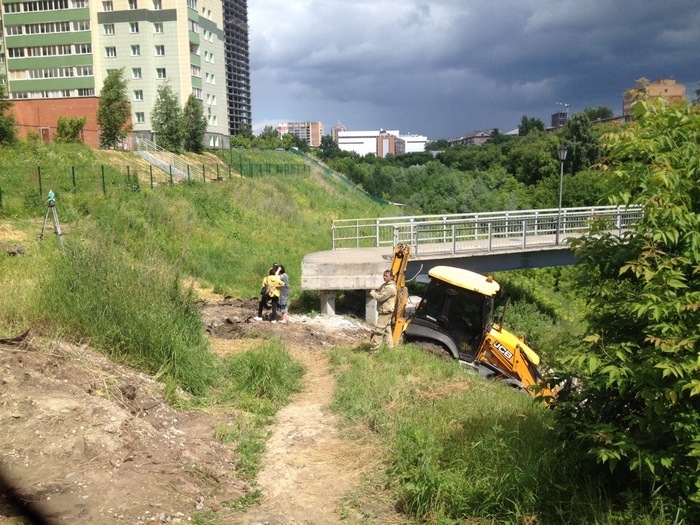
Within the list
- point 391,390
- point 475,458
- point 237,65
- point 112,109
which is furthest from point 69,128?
point 237,65

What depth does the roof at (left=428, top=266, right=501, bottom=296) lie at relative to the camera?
10705mm

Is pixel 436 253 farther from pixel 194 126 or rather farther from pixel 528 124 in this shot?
pixel 528 124

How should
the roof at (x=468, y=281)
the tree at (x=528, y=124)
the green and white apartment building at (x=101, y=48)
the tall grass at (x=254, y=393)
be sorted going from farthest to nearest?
the tree at (x=528, y=124) → the green and white apartment building at (x=101, y=48) → the roof at (x=468, y=281) → the tall grass at (x=254, y=393)

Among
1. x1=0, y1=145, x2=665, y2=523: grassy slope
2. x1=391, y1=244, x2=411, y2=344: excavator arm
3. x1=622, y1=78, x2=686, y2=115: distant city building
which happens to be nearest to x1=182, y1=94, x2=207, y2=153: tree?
x1=0, y1=145, x2=665, y2=523: grassy slope

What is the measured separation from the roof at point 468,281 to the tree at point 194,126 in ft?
137

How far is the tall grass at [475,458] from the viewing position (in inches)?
194

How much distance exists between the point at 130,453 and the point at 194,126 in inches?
1849

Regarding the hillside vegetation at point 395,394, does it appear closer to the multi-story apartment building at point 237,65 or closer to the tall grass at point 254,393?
the tall grass at point 254,393

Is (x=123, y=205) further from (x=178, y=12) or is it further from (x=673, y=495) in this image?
(x=178, y=12)

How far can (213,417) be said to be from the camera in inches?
297

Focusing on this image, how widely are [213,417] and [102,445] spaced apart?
1.90 metres

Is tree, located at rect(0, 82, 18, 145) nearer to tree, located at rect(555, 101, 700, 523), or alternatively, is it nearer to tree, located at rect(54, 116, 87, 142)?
tree, located at rect(54, 116, 87, 142)

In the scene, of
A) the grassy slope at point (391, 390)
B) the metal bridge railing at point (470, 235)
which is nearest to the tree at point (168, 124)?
the metal bridge railing at point (470, 235)

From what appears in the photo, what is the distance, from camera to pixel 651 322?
429cm
